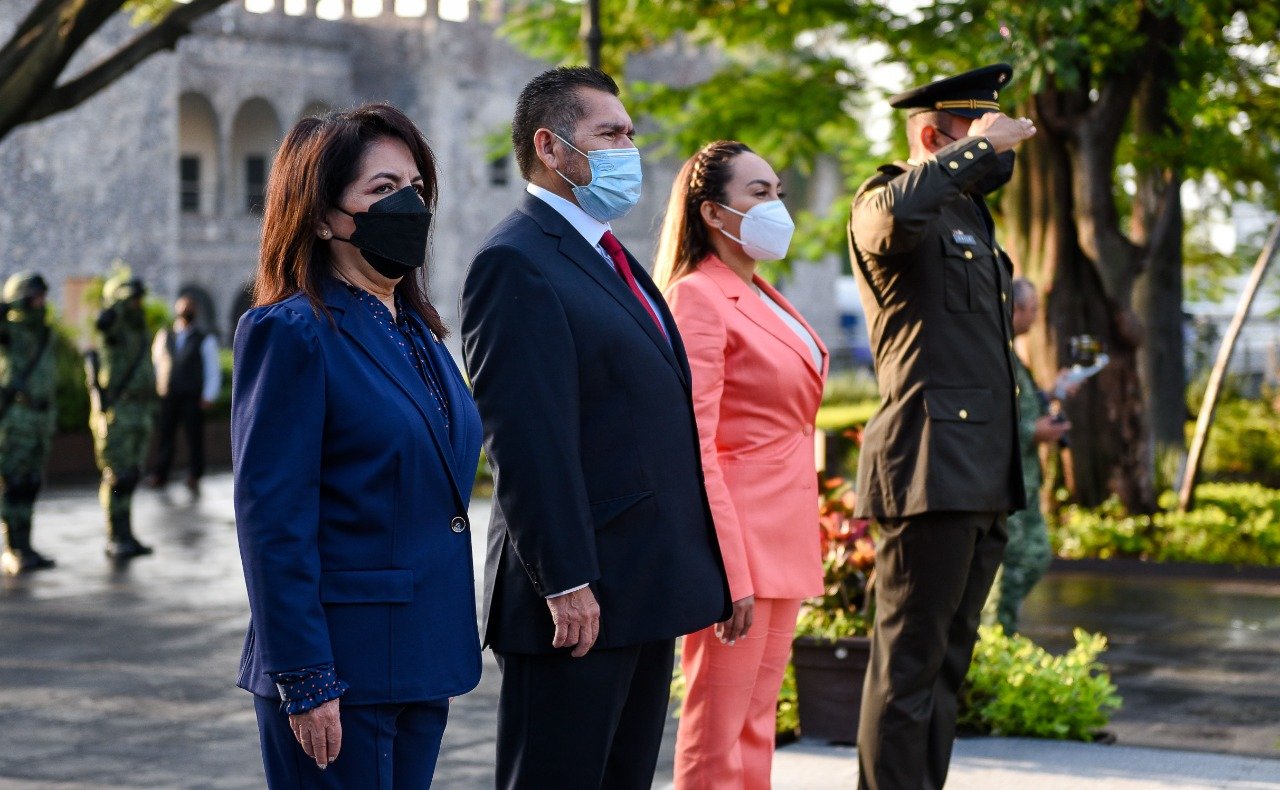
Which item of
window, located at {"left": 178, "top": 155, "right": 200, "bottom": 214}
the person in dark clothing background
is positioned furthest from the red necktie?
window, located at {"left": 178, "top": 155, "right": 200, "bottom": 214}

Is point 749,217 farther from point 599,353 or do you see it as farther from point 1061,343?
point 1061,343

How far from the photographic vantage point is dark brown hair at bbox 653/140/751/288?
493 cm

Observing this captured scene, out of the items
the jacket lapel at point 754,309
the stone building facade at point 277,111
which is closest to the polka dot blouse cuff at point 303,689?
the jacket lapel at point 754,309

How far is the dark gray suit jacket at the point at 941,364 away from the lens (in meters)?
4.75

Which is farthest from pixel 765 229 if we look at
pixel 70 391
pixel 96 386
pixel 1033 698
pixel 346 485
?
pixel 70 391

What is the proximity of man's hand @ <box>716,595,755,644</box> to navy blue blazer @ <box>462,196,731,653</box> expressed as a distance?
0.34 m

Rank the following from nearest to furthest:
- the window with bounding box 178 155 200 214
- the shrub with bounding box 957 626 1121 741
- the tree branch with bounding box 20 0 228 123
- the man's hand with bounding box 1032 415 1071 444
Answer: the shrub with bounding box 957 626 1121 741, the man's hand with bounding box 1032 415 1071 444, the tree branch with bounding box 20 0 228 123, the window with bounding box 178 155 200 214

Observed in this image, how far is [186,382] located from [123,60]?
9.76m

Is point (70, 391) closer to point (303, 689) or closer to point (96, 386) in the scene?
point (96, 386)

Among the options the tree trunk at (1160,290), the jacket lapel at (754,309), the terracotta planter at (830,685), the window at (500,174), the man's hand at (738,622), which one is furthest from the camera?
the window at (500,174)

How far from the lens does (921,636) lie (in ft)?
15.8

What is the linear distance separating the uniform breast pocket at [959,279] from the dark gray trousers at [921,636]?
0.57 meters

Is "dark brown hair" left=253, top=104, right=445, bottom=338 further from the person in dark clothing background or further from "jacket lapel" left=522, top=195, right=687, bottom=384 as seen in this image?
the person in dark clothing background

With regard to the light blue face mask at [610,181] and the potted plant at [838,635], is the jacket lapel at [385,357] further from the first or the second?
the potted plant at [838,635]
